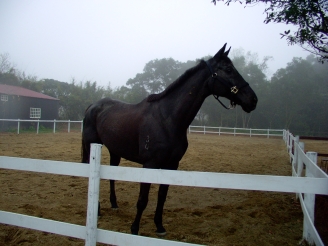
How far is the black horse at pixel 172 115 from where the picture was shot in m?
3.24

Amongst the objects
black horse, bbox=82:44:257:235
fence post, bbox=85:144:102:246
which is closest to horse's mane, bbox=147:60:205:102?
black horse, bbox=82:44:257:235

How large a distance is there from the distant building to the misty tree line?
299cm

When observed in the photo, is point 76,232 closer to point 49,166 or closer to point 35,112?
point 49,166

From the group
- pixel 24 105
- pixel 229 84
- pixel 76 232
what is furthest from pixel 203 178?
pixel 24 105

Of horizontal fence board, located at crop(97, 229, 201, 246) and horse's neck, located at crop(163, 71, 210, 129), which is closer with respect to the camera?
horizontal fence board, located at crop(97, 229, 201, 246)

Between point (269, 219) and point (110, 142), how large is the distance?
2893 mm

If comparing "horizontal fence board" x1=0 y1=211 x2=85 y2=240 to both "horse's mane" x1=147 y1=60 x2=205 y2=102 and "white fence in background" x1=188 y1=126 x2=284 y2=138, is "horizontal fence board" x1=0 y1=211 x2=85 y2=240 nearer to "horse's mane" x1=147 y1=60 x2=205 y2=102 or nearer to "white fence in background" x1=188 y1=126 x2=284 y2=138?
"horse's mane" x1=147 y1=60 x2=205 y2=102

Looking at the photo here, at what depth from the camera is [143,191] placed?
10.3ft

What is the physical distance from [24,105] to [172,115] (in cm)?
2483

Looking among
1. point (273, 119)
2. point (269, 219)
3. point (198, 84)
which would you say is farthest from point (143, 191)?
point (273, 119)

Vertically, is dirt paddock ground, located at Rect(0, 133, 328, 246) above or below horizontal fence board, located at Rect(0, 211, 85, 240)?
below

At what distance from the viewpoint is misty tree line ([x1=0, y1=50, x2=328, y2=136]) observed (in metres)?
29.8

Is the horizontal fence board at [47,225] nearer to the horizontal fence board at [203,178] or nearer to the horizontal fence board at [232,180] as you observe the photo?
the horizontal fence board at [203,178]

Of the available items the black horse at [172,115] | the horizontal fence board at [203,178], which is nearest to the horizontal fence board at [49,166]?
the horizontal fence board at [203,178]
